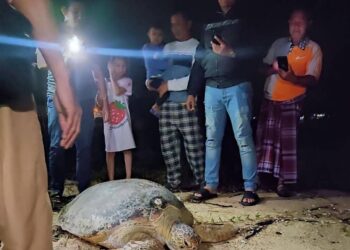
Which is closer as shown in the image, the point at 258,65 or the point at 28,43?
the point at 28,43

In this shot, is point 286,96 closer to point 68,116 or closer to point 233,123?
point 233,123

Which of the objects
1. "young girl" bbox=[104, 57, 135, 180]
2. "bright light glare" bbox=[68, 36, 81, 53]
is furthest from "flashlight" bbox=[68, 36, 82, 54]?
"young girl" bbox=[104, 57, 135, 180]

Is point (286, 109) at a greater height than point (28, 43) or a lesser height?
lesser

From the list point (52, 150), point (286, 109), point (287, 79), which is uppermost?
point (287, 79)

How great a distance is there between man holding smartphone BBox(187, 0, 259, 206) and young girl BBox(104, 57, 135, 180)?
699 millimetres

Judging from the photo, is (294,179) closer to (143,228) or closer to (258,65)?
(258,65)

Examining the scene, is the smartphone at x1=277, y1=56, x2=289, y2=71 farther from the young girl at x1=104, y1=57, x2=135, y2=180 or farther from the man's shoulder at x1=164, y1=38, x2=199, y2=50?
the young girl at x1=104, y1=57, x2=135, y2=180

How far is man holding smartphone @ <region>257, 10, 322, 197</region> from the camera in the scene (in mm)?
3908

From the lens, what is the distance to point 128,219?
2771 mm

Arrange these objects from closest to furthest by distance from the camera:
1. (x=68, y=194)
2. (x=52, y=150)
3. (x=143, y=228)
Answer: (x=143, y=228) → (x=52, y=150) → (x=68, y=194)

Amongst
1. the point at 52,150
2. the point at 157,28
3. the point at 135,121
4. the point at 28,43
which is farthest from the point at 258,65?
the point at 28,43

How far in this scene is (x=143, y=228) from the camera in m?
2.79

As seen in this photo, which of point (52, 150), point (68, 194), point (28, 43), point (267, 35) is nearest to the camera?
point (28, 43)

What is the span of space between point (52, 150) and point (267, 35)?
2.26 meters
